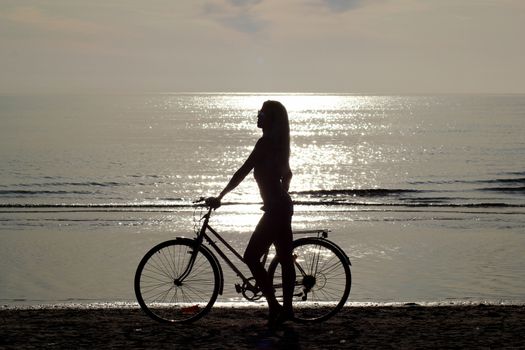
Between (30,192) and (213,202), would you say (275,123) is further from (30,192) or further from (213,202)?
(30,192)

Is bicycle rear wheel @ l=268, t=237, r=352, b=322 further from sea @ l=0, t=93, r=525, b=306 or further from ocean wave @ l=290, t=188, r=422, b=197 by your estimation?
ocean wave @ l=290, t=188, r=422, b=197

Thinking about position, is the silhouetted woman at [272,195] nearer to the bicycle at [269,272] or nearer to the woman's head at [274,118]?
the woman's head at [274,118]

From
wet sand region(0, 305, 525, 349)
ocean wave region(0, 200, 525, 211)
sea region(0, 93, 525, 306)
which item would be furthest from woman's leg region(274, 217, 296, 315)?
ocean wave region(0, 200, 525, 211)

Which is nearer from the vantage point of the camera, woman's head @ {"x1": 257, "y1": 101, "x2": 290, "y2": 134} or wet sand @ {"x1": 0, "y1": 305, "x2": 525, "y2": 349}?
wet sand @ {"x1": 0, "y1": 305, "x2": 525, "y2": 349}

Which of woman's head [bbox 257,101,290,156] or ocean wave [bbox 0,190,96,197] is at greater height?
woman's head [bbox 257,101,290,156]

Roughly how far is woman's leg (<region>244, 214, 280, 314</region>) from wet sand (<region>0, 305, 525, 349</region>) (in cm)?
48

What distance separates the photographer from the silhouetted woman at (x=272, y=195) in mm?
8109

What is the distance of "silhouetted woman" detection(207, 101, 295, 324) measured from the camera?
26.6ft

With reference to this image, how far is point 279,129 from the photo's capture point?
26.6ft

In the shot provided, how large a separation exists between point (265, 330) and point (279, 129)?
6.77 feet

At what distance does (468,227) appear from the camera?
21.7 meters

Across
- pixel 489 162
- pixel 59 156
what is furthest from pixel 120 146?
pixel 489 162

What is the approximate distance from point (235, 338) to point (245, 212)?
18.8 meters

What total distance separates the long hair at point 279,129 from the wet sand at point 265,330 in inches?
70.6
